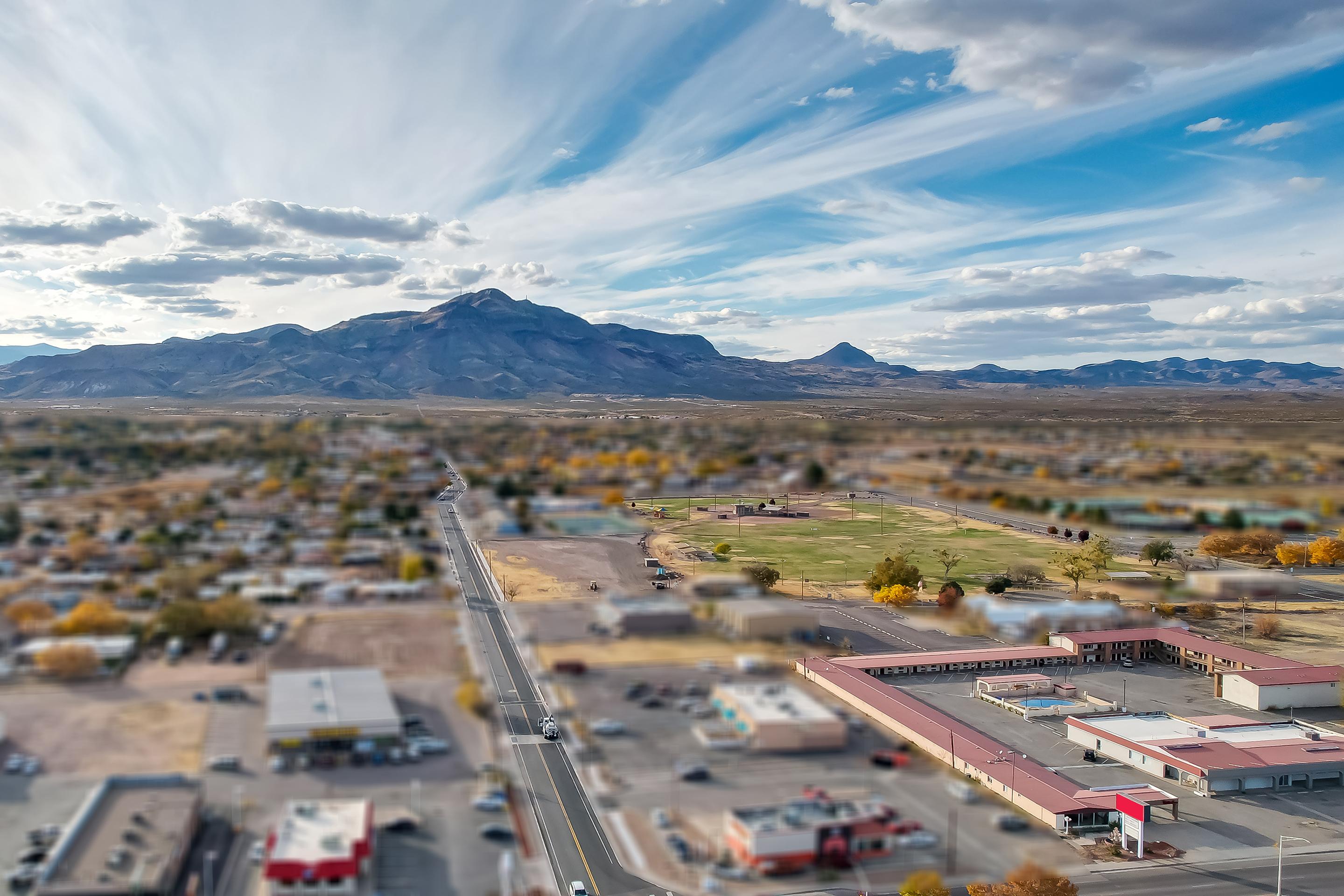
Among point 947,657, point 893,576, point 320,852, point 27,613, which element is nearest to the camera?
point 320,852

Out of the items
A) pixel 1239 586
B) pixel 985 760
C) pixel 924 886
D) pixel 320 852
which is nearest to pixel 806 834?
pixel 924 886

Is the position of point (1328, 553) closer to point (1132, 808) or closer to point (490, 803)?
point (1132, 808)

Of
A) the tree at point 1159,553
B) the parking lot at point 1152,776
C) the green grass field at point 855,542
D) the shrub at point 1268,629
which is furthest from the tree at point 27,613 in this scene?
the tree at point 1159,553

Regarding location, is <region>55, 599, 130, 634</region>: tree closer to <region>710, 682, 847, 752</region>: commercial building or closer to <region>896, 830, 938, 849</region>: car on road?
<region>710, 682, 847, 752</region>: commercial building

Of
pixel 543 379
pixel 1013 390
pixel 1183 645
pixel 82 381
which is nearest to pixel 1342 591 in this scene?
pixel 1183 645

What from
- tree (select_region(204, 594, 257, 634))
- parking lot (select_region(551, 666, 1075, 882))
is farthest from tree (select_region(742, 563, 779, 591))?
tree (select_region(204, 594, 257, 634))

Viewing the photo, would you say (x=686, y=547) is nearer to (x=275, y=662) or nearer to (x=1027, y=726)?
(x=1027, y=726)

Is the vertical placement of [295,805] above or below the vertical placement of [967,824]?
above
